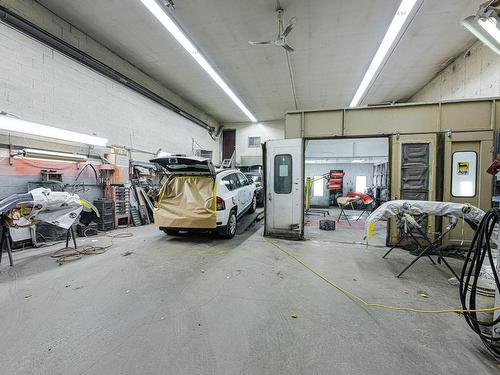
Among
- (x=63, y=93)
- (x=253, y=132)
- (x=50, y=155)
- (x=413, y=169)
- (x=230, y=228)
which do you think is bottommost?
(x=230, y=228)

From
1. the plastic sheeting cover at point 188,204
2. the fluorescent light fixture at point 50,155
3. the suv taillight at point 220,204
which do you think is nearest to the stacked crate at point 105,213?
the fluorescent light fixture at point 50,155

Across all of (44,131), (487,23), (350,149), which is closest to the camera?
(487,23)

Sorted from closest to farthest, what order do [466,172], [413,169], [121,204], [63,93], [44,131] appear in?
[466,172]
[413,169]
[44,131]
[63,93]
[121,204]

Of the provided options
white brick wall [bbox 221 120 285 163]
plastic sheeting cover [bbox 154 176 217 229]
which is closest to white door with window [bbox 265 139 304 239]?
plastic sheeting cover [bbox 154 176 217 229]

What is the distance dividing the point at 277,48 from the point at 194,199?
4.72 metres

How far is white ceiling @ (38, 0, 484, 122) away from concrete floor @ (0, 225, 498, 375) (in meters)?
5.12

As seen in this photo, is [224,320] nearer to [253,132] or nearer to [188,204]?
[188,204]

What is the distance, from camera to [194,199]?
15.9ft

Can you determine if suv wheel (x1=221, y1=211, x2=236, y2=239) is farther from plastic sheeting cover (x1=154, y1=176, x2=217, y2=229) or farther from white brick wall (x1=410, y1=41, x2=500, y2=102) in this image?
white brick wall (x1=410, y1=41, x2=500, y2=102)

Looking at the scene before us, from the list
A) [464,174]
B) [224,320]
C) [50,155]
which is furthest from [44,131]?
[464,174]

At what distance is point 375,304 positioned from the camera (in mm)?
2502

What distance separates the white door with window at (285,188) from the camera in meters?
5.19

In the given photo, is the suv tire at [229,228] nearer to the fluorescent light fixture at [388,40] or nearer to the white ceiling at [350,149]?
the white ceiling at [350,149]

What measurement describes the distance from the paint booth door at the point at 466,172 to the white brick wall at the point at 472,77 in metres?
1.47
